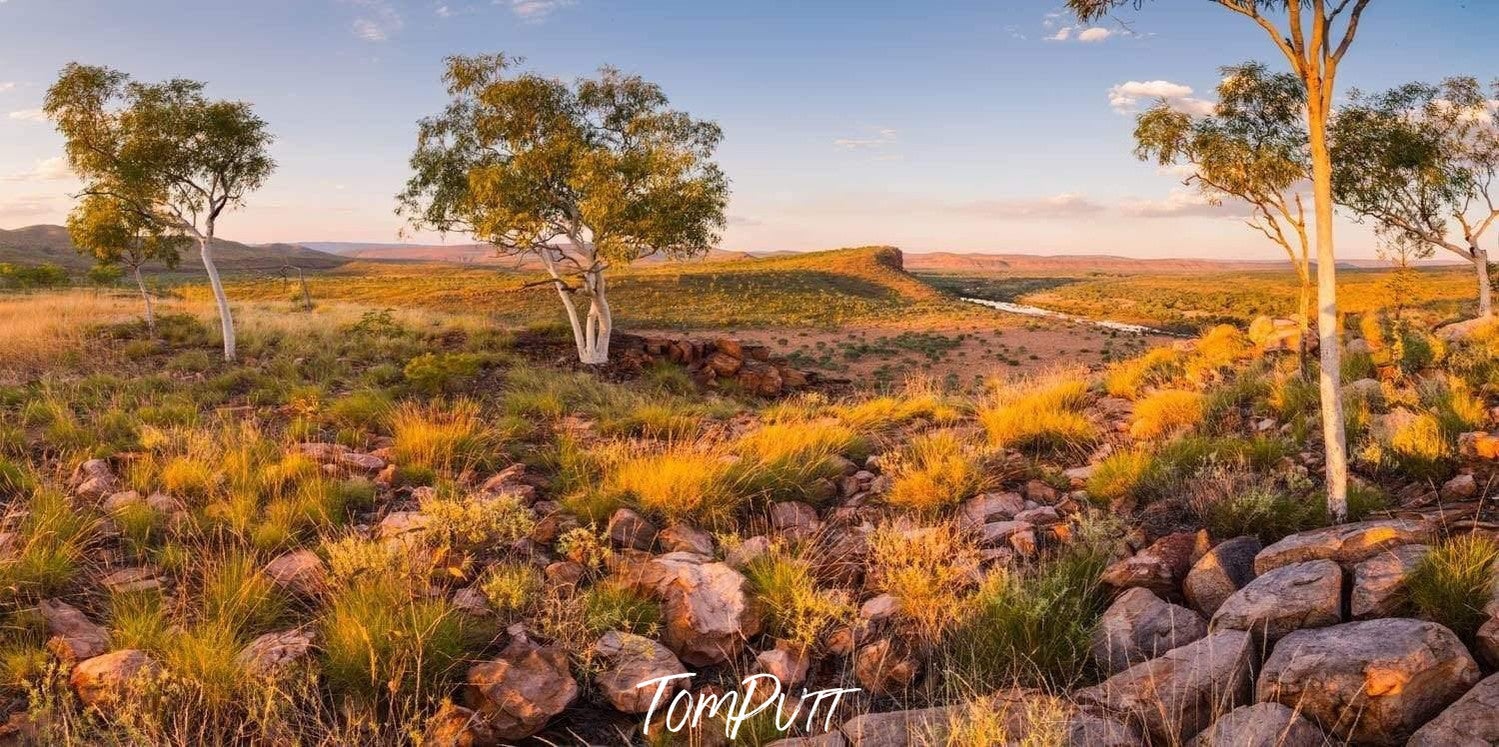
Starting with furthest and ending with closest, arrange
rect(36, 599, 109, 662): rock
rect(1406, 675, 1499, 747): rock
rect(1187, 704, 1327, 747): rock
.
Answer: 1. rect(36, 599, 109, 662): rock
2. rect(1187, 704, 1327, 747): rock
3. rect(1406, 675, 1499, 747): rock

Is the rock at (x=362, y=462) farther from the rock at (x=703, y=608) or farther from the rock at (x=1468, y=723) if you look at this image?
the rock at (x=1468, y=723)

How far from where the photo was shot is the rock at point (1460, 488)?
201 inches

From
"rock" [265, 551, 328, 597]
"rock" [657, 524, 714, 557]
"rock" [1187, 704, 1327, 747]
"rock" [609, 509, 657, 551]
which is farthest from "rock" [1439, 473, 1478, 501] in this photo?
"rock" [265, 551, 328, 597]

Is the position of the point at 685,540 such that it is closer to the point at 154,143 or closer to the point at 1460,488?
the point at 1460,488

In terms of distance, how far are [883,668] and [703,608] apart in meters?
1.04

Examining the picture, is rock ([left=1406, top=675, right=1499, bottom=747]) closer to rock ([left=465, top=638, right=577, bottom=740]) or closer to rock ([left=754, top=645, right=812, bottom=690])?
rock ([left=754, top=645, right=812, bottom=690])

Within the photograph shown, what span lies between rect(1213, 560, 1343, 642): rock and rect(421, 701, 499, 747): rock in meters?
3.53

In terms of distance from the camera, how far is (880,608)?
14.5 ft

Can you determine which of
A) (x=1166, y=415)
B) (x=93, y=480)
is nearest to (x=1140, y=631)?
(x=1166, y=415)

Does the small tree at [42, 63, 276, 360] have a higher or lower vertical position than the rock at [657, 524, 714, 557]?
higher

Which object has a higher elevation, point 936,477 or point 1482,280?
point 1482,280

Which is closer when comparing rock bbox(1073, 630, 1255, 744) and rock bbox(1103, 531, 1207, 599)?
rock bbox(1073, 630, 1255, 744)

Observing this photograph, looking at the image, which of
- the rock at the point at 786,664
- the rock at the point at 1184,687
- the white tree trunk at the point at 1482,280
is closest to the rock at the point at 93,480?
the rock at the point at 786,664

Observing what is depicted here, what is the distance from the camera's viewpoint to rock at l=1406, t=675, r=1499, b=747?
8.77 feet
